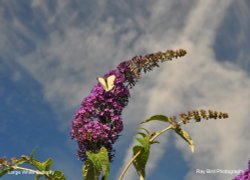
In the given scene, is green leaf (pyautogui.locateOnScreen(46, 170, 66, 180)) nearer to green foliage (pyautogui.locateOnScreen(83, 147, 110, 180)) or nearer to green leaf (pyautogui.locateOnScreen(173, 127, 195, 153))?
green foliage (pyautogui.locateOnScreen(83, 147, 110, 180))

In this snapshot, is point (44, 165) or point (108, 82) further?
point (108, 82)

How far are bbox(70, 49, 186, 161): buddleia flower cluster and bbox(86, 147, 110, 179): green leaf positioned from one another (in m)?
0.88

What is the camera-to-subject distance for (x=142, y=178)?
12992 millimetres

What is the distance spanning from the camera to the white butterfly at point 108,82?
1459 centimetres

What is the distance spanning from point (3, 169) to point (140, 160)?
3543 mm

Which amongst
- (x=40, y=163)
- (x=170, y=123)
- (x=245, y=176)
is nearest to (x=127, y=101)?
(x=170, y=123)

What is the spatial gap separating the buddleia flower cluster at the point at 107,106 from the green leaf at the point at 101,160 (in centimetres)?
88

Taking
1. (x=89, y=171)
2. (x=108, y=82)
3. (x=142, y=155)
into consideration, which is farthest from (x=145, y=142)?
(x=108, y=82)

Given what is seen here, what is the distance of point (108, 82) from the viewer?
14672 millimetres

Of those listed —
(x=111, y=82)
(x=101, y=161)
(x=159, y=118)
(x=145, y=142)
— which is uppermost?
(x=111, y=82)

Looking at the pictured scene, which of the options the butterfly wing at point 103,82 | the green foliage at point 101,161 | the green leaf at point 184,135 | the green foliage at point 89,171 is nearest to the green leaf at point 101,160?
the green foliage at point 101,161

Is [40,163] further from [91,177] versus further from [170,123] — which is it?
[170,123]

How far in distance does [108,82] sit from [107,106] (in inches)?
29.3

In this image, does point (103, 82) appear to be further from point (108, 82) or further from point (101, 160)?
point (101, 160)
